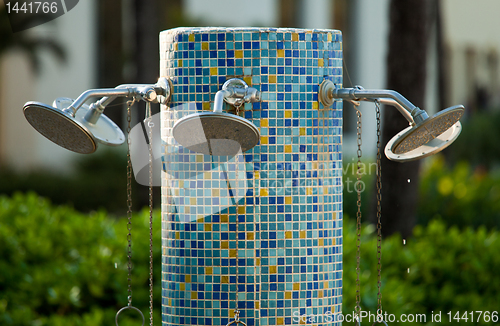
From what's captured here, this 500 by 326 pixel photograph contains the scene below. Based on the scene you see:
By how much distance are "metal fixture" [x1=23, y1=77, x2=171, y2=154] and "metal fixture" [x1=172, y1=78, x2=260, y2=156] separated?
1.07 ft

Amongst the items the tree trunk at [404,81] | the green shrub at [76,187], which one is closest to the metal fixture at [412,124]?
the tree trunk at [404,81]

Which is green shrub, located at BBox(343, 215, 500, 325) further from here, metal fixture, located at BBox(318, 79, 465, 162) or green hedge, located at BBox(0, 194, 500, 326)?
metal fixture, located at BBox(318, 79, 465, 162)

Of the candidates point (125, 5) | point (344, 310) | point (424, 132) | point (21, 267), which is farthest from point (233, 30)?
point (125, 5)

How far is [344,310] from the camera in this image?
383cm

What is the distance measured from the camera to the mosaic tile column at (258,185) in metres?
2.69

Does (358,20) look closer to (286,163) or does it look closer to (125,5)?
(125,5)

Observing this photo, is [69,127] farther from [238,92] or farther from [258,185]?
[258,185]

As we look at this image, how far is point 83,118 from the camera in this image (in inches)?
104

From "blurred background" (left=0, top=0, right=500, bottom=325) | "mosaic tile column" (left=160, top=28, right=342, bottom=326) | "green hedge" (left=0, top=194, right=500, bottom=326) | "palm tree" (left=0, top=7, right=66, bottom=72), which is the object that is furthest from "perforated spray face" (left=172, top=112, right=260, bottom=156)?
"palm tree" (left=0, top=7, right=66, bottom=72)

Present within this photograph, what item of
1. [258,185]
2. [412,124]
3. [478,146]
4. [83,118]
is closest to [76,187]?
[478,146]

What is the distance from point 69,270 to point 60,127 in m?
2.24

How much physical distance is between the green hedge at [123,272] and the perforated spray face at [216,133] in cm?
178

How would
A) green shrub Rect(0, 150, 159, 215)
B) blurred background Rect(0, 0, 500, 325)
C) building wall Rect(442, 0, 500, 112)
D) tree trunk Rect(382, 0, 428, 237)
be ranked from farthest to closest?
building wall Rect(442, 0, 500, 112) → green shrub Rect(0, 150, 159, 215) → blurred background Rect(0, 0, 500, 325) → tree trunk Rect(382, 0, 428, 237)

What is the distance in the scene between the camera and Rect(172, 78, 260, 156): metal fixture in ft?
7.50
